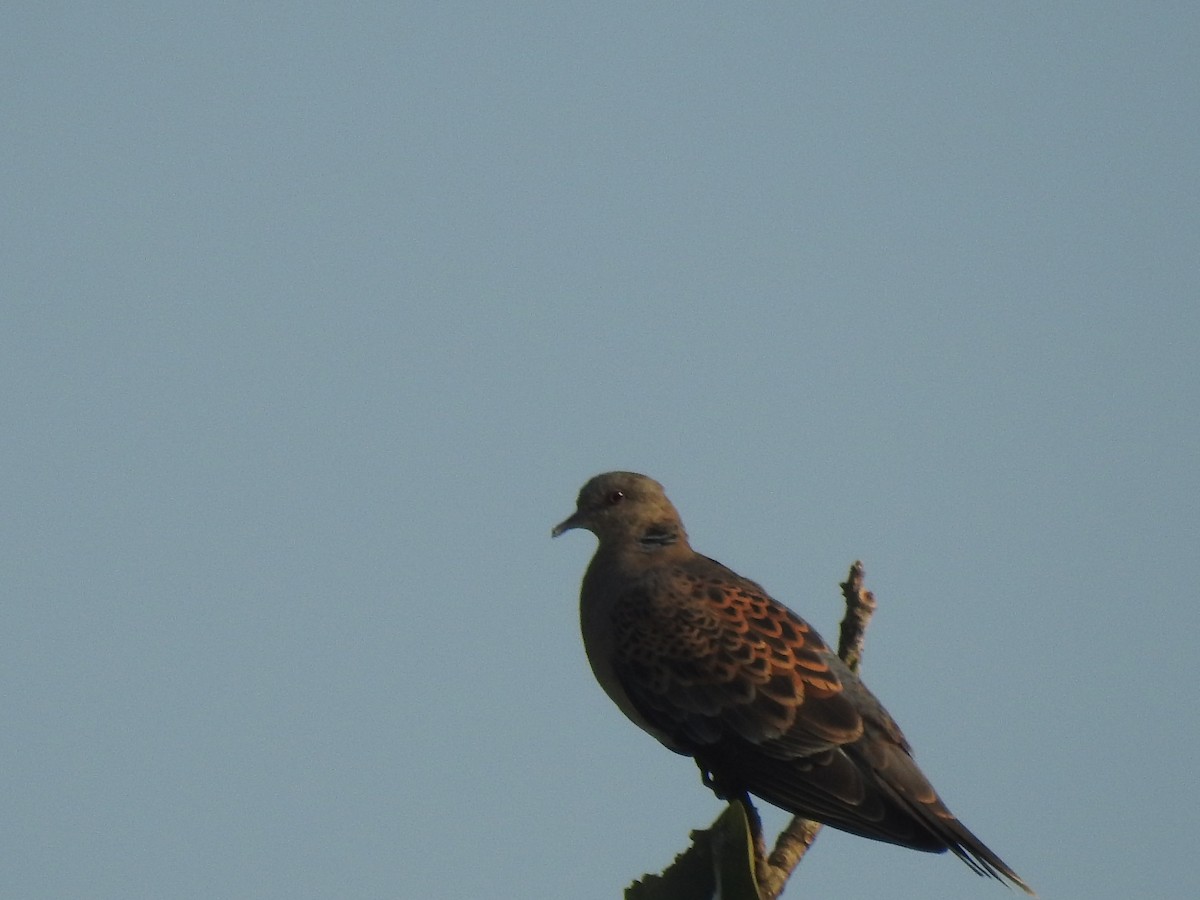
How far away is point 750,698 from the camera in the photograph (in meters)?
7.08

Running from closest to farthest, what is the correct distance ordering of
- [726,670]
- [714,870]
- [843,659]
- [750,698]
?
[714,870] < [843,659] < [750,698] < [726,670]

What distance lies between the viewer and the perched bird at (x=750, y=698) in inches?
259

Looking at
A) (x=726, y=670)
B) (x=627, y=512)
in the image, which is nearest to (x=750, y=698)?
(x=726, y=670)

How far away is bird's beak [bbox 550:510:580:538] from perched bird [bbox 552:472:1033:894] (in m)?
0.41

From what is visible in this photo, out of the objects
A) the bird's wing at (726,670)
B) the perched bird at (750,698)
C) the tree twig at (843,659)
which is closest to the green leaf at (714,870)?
the tree twig at (843,659)

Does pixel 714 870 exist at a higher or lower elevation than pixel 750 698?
lower

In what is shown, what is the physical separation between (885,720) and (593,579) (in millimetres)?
1698

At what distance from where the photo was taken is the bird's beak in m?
8.48

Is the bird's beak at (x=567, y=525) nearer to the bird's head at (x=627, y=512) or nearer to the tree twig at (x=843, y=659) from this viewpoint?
the bird's head at (x=627, y=512)

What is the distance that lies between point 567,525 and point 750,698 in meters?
1.82

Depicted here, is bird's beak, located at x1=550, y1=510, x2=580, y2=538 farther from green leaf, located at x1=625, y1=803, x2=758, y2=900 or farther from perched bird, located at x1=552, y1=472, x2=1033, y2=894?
green leaf, located at x1=625, y1=803, x2=758, y2=900

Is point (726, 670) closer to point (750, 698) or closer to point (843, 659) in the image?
point (750, 698)

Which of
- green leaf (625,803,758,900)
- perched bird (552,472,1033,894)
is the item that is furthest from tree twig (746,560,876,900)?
green leaf (625,803,758,900)

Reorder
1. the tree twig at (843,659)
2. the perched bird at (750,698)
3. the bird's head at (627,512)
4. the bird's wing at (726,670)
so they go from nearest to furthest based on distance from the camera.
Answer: the tree twig at (843,659), the perched bird at (750,698), the bird's wing at (726,670), the bird's head at (627,512)
